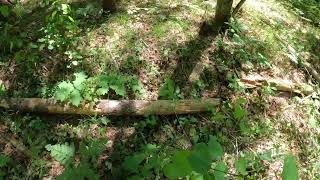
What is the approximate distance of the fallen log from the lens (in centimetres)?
491

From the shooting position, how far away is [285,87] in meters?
5.02

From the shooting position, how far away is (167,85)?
466 cm

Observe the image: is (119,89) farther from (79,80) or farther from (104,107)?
(79,80)

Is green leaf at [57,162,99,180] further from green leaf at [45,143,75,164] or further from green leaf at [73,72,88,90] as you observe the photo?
green leaf at [73,72,88,90]

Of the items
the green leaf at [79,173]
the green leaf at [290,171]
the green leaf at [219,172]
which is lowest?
the green leaf at [79,173]

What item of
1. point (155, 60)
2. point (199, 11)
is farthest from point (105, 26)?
point (199, 11)

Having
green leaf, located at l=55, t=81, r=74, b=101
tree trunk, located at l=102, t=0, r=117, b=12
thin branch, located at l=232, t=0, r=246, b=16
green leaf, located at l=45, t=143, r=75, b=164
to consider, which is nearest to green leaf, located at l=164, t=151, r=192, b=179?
green leaf, located at l=45, t=143, r=75, b=164

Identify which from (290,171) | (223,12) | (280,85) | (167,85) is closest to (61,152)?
(167,85)

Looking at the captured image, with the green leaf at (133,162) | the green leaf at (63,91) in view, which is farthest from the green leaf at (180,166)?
the green leaf at (63,91)

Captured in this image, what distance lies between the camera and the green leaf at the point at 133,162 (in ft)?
12.6

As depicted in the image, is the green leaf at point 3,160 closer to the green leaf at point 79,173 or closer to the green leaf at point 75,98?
the green leaf at point 79,173

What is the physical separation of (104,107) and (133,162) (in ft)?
2.97

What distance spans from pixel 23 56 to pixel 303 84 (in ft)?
12.7

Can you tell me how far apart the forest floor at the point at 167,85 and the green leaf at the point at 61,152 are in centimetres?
19
